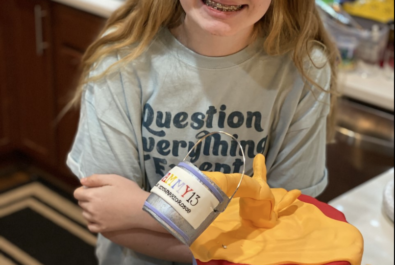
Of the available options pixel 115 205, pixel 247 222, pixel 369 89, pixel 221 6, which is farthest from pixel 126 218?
pixel 369 89

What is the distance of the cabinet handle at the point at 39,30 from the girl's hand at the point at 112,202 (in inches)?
54.4

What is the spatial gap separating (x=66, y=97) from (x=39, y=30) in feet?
0.94

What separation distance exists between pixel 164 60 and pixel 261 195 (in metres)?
0.36

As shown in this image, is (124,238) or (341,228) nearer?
(341,228)

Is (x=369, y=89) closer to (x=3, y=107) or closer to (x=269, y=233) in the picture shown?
(x=269, y=233)

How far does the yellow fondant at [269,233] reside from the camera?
0.58 metres

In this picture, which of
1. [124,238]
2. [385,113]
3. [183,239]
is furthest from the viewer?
[385,113]

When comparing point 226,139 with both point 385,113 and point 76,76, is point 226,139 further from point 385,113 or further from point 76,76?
point 76,76

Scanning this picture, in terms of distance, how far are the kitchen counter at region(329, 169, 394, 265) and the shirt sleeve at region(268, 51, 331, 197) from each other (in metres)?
0.12

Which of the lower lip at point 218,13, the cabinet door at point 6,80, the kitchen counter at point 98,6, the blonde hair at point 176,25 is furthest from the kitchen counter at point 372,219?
the cabinet door at point 6,80

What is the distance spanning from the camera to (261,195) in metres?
0.60

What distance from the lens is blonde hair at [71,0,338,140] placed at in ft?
2.83

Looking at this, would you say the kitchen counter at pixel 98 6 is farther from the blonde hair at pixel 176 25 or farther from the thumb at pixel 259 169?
the thumb at pixel 259 169

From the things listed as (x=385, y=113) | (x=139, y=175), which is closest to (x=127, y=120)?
(x=139, y=175)
